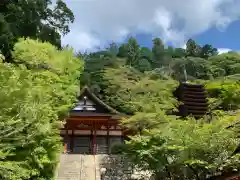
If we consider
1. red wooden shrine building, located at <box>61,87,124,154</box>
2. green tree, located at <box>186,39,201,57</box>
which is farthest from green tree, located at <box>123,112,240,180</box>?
green tree, located at <box>186,39,201,57</box>

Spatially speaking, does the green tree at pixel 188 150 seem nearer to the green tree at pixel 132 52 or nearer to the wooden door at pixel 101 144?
the wooden door at pixel 101 144

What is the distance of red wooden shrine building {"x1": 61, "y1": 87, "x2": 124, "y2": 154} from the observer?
27281mm

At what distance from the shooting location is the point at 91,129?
27719mm

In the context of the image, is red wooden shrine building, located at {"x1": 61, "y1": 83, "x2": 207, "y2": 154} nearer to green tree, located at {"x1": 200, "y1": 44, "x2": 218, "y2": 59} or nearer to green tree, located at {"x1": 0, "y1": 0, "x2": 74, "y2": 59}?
green tree, located at {"x1": 0, "y1": 0, "x2": 74, "y2": 59}

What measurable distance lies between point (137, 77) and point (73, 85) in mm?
15367

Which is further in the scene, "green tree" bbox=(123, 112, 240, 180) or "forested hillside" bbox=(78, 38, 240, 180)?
"forested hillside" bbox=(78, 38, 240, 180)

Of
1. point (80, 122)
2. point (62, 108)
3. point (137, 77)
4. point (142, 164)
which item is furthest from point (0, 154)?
point (137, 77)

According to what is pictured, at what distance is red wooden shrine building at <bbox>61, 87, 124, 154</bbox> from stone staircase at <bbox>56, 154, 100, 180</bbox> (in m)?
4.41

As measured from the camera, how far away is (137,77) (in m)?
36.8

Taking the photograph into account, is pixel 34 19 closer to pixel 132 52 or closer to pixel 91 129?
pixel 91 129

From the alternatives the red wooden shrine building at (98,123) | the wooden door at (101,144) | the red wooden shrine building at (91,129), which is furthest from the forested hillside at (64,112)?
the wooden door at (101,144)

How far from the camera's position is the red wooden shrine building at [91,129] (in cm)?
2728

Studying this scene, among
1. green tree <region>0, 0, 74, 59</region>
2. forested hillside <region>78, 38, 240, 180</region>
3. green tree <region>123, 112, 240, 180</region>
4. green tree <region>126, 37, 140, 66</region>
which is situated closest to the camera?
green tree <region>123, 112, 240, 180</region>

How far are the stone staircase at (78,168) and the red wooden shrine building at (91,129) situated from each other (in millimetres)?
4415
